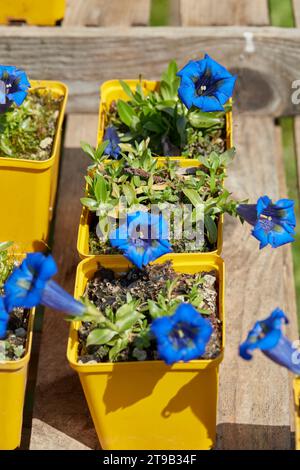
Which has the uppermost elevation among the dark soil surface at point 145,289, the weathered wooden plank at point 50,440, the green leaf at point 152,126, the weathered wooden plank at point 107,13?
the weathered wooden plank at point 107,13

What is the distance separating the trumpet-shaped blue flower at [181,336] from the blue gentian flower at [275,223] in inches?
10.8

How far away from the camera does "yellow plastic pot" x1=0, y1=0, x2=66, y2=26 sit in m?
2.28

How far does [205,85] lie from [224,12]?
0.60m

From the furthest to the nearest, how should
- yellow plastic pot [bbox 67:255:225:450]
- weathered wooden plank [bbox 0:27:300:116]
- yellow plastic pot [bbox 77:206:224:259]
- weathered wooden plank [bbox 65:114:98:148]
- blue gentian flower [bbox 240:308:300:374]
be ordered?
1. weathered wooden plank [bbox 65:114:98:148]
2. weathered wooden plank [bbox 0:27:300:116]
3. yellow plastic pot [bbox 77:206:224:259]
4. yellow plastic pot [bbox 67:255:225:450]
5. blue gentian flower [bbox 240:308:300:374]

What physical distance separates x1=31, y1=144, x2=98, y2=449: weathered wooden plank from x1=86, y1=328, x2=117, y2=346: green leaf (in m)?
0.30

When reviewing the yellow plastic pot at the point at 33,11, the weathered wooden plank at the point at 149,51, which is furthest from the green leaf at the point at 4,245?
the yellow plastic pot at the point at 33,11

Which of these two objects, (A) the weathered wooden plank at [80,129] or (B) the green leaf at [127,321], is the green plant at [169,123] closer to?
(A) the weathered wooden plank at [80,129]

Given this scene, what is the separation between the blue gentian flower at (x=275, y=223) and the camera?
5.50 ft

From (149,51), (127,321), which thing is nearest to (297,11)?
(149,51)

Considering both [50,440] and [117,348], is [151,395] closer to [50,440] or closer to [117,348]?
[117,348]

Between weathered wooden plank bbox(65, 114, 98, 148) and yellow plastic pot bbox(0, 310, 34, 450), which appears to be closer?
yellow plastic pot bbox(0, 310, 34, 450)

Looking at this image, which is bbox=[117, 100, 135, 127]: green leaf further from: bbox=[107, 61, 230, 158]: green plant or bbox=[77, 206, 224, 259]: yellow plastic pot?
bbox=[77, 206, 224, 259]: yellow plastic pot

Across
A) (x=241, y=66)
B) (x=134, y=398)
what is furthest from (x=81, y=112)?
(x=134, y=398)

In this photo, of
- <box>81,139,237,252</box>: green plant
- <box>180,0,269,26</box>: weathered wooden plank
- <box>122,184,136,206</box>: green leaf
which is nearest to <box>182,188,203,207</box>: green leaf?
<box>81,139,237,252</box>: green plant
